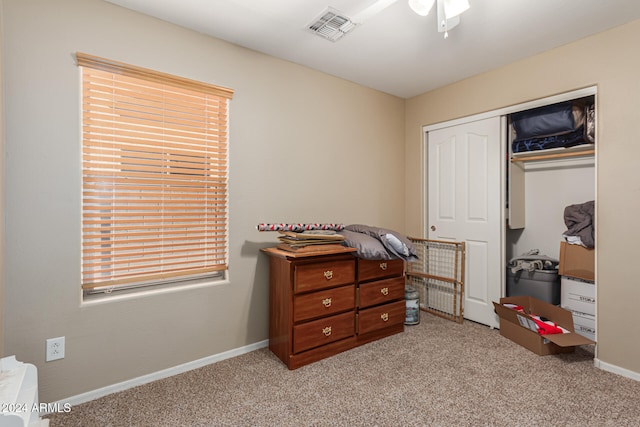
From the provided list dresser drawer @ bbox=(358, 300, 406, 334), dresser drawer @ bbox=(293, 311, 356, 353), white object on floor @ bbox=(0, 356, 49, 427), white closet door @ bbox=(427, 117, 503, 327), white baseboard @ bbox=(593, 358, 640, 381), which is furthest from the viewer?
white closet door @ bbox=(427, 117, 503, 327)

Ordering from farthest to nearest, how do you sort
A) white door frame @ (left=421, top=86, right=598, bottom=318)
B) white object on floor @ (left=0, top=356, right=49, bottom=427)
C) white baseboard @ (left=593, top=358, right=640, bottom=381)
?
white door frame @ (left=421, top=86, right=598, bottom=318) → white baseboard @ (left=593, top=358, right=640, bottom=381) → white object on floor @ (left=0, top=356, right=49, bottom=427)

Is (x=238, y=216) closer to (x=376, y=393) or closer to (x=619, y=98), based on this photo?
(x=376, y=393)

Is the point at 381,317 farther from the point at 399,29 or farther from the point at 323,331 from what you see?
the point at 399,29

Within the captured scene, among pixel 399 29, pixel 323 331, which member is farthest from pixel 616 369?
pixel 399 29

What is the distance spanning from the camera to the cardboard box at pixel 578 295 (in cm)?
260

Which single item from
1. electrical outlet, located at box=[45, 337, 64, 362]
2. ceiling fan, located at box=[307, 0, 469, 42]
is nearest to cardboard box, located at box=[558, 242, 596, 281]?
ceiling fan, located at box=[307, 0, 469, 42]

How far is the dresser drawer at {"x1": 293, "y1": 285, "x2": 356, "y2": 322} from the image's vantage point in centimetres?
231

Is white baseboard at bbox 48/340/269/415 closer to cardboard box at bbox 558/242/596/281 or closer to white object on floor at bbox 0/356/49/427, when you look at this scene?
white object on floor at bbox 0/356/49/427

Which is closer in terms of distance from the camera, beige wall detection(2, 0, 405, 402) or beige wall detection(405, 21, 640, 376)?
beige wall detection(2, 0, 405, 402)

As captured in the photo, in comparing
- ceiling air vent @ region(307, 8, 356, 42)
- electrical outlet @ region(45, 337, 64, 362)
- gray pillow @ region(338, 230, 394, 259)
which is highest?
ceiling air vent @ region(307, 8, 356, 42)

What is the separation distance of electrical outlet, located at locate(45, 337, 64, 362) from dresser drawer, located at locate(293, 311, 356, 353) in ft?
4.46

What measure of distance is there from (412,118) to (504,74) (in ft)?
3.34

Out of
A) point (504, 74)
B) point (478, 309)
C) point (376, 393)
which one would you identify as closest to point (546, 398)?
point (376, 393)

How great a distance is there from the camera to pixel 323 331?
7.92ft
